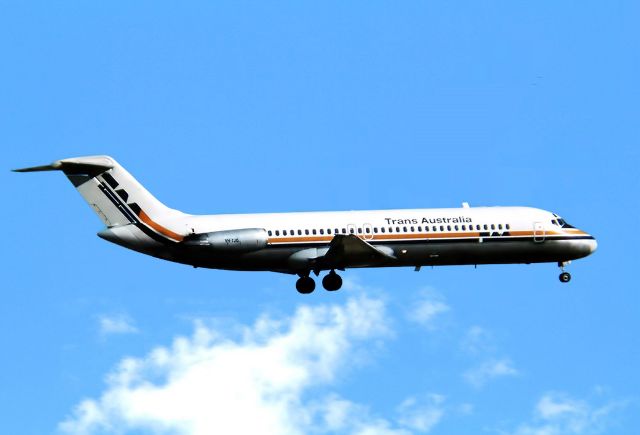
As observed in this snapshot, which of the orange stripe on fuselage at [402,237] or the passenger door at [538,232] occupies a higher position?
the passenger door at [538,232]

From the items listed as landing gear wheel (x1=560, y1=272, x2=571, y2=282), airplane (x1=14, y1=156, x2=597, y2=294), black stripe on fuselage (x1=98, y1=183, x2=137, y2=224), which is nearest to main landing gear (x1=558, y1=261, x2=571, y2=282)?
landing gear wheel (x1=560, y1=272, x2=571, y2=282)

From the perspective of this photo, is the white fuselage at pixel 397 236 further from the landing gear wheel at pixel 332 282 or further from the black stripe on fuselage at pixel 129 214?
the landing gear wheel at pixel 332 282

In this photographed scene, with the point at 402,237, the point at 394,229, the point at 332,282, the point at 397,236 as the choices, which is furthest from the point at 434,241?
the point at 332,282

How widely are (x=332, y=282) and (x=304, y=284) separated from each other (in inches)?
42.8

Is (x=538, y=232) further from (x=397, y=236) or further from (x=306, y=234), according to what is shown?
(x=306, y=234)

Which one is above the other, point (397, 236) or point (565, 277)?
point (565, 277)

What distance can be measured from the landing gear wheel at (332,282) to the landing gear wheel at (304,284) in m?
0.47

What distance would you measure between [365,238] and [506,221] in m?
5.72

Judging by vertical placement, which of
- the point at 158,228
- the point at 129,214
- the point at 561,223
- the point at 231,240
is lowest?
the point at 231,240

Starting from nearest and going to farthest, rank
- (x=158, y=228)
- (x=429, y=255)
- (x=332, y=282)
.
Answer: (x=158, y=228), (x=429, y=255), (x=332, y=282)

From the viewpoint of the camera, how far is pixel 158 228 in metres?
47.5

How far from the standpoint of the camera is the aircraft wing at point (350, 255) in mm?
46875

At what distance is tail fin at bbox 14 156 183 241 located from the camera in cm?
4734

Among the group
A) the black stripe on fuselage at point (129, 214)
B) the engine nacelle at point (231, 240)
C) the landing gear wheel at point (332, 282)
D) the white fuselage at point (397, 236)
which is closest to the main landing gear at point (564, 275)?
the white fuselage at point (397, 236)
